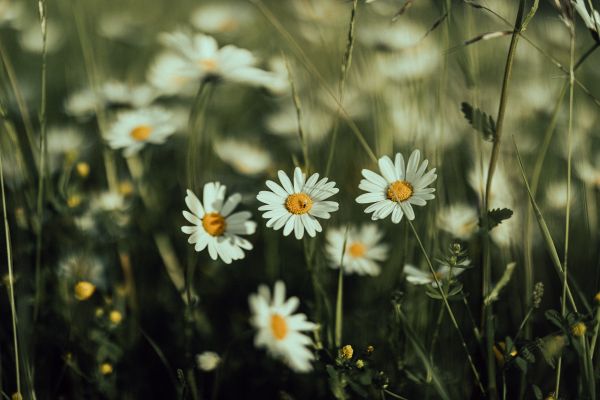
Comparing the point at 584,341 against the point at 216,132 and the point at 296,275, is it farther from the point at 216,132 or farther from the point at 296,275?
the point at 216,132

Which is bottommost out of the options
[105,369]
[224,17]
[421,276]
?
[105,369]

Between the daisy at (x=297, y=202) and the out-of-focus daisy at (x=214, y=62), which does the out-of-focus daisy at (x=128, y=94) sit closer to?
the out-of-focus daisy at (x=214, y=62)

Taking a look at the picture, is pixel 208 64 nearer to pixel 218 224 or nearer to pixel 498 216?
pixel 218 224

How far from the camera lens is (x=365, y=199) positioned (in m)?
0.82

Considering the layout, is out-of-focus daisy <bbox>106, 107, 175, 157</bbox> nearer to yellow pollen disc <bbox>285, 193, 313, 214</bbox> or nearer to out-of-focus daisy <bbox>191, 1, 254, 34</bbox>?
yellow pollen disc <bbox>285, 193, 313, 214</bbox>

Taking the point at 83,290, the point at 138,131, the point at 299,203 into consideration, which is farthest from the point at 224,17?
the point at 299,203

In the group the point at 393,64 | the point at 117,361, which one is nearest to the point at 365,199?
the point at 117,361

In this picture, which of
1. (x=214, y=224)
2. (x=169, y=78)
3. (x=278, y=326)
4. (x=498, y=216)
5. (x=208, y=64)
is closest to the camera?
(x=498, y=216)

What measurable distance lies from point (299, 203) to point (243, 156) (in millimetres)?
1021

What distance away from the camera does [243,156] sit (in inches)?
72.2

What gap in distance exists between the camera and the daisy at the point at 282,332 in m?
1.00

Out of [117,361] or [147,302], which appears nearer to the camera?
[117,361]

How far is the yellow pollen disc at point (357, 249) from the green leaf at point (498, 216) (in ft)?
1.67

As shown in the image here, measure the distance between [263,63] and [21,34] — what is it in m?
1.37
